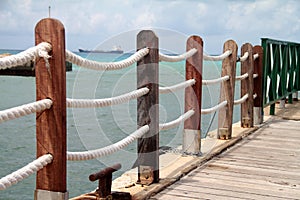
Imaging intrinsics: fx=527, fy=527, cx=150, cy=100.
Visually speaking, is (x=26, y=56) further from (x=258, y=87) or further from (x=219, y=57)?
(x=258, y=87)

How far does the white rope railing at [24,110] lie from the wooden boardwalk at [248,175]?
3.75 ft

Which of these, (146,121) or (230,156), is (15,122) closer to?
(230,156)

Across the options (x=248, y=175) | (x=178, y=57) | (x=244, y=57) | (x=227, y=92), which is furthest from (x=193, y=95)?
(x=244, y=57)

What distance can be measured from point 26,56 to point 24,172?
1.65 feet

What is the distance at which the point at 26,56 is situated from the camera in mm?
2260

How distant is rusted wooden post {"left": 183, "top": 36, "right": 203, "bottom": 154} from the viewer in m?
4.38

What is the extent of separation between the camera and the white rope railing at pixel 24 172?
7.23 feet

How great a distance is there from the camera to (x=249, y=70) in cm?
602

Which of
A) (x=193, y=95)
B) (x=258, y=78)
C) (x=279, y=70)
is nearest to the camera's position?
(x=193, y=95)

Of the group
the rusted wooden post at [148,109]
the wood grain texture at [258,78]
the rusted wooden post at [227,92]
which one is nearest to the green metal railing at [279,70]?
the wood grain texture at [258,78]

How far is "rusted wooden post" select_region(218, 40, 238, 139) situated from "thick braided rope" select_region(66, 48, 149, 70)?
2.09 m

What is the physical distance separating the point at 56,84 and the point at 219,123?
3139mm

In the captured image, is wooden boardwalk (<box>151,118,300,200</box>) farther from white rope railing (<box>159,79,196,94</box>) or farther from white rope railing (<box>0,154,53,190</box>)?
white rope railing (<box>0,154,53,190</box>)

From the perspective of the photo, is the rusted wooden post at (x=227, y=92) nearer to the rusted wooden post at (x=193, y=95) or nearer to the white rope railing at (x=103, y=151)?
the rusted wooden post at (x=193, y=95)
